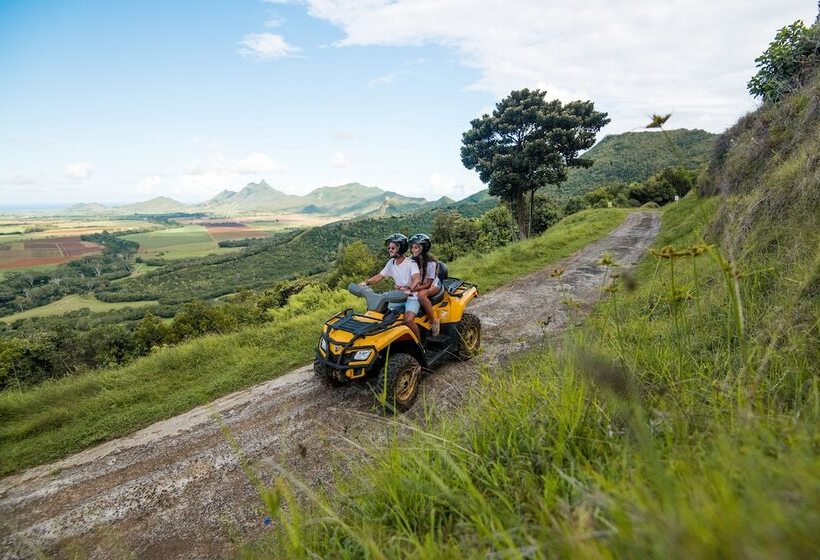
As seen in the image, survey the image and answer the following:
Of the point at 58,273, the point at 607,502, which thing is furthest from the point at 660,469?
the point at 58,273

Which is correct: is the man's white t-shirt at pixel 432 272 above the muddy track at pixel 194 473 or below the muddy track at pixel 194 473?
above

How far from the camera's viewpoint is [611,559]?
1036 mm

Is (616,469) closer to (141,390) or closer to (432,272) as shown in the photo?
(432,272)

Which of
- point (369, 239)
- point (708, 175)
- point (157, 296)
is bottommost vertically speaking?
point (157, 296)

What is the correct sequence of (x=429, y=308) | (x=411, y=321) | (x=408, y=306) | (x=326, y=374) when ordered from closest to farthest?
1. (x=411, y=321)
2. (x=326, y=374)
3. (x=408, y=306)
4. (x=429, y=308)

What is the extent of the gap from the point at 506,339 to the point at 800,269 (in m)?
4.21

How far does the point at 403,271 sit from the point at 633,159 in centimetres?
9284

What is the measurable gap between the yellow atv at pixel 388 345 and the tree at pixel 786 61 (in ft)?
40.7

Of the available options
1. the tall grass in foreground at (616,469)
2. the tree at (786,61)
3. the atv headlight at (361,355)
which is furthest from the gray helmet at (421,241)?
the tree at (786,61)

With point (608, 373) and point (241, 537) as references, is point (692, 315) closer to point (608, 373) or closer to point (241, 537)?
point (608, 373)

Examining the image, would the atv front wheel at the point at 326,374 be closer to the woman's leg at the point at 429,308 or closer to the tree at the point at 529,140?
the woman's leg at the point at 429,308

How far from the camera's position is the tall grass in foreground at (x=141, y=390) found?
550 centimetres

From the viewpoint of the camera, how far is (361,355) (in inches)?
189

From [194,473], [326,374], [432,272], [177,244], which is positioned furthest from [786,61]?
[177,244]
